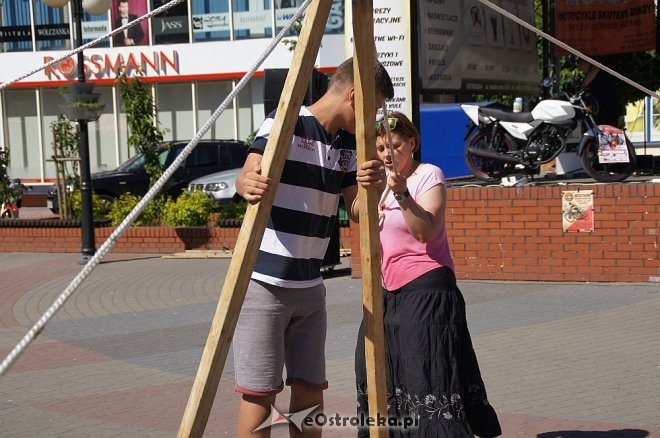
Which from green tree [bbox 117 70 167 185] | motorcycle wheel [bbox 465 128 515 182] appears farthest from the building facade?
motorcycle wheel [bbox 465 128 515 182]

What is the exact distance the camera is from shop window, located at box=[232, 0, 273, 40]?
3144cm

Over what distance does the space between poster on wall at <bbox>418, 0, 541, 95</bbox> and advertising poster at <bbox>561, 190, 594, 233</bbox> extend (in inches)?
80.6

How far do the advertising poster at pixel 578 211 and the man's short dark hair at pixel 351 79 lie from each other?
6.40 metres

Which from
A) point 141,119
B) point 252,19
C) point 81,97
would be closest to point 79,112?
point 81,97

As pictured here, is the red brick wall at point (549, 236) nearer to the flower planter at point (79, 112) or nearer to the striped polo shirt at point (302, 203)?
the flower planter at point (79, 112)

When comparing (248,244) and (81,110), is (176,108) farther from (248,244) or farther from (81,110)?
(248,244)

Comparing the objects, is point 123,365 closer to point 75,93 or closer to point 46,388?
point 46,388

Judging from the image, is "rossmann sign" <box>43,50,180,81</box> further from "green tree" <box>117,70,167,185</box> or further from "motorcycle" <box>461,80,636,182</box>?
"motorcycle" <box>461,80,636,182</box>

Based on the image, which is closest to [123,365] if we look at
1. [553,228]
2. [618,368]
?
[618,368]

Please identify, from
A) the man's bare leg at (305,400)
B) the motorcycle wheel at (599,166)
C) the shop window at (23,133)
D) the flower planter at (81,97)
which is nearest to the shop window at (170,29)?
the shop window at (23,133)

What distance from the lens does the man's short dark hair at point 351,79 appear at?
12.0 feet

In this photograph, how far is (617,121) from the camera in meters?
14.1

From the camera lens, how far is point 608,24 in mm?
14055

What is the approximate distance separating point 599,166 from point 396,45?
265 cm
